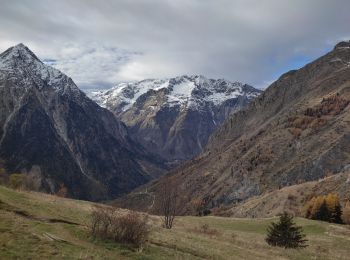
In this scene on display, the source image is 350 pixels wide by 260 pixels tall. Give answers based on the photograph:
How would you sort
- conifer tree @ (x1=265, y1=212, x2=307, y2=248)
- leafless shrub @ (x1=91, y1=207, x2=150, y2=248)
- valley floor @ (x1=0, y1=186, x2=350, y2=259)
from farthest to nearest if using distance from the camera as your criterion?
conifer tree @ (x1=265, y1=212, x2=307, y2=248), leafless shrub @ (x1=91, y1=207, x2=150, y2=248), valley floor @ (x1=0, y1=186, x2=350, y2=259)

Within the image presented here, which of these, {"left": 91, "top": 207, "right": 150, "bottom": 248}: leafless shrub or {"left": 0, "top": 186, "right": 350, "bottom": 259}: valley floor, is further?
{"left": 91, "top": 207, "right": 150, "bottom": 248}: leafless shrub

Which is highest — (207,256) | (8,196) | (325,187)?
(325,187)

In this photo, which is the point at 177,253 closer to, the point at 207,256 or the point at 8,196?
the point at 207,256

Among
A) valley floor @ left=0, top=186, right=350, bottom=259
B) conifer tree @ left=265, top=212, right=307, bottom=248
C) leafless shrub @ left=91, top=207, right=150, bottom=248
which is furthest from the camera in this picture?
conifer tree @ left=265, top=212, right=307, bottom=248

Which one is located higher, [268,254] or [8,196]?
[8,196]

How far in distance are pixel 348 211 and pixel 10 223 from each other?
3170 inches

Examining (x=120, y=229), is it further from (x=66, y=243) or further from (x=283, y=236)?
(x=283, y=236)

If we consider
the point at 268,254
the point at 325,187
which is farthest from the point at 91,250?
the point at 325,187

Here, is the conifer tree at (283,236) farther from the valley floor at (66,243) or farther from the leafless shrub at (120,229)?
the leafless shrub at (120,229)

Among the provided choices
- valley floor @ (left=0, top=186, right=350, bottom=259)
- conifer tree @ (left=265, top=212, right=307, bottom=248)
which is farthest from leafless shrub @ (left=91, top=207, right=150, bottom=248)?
conifer tree @ (left=265, top=212, right=307, bottom=248)

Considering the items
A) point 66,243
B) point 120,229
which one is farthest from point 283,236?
point 66,243

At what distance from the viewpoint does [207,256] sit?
25844mm

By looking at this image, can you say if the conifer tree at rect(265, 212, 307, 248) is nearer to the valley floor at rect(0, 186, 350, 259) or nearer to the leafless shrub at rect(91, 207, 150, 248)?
the valley floor at rect(0, 186, 350, 259)

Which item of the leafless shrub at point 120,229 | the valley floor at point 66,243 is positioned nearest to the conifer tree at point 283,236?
the valley floor at point 66,243
